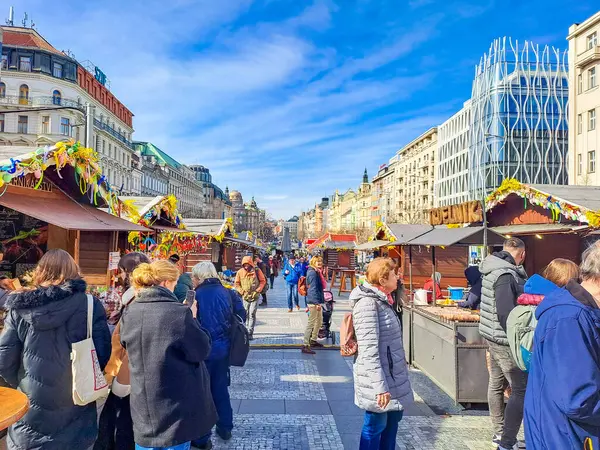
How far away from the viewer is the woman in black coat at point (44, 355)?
294 centimetres

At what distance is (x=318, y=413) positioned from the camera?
5.40 meters

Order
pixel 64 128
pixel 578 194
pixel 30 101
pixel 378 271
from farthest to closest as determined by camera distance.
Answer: pixel 64 128, pixel 30 101, pixel 578 194, pixel 378 271

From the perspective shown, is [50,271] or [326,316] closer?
[50,271]

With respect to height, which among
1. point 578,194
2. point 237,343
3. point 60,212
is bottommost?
point 237,343

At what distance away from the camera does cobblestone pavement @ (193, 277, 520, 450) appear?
459 centimetres

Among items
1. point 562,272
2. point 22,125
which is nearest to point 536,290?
point 562,272

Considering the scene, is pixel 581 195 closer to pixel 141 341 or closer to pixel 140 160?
pixel 141 341

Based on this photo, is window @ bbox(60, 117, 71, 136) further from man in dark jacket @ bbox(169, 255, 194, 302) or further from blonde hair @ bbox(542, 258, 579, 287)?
blonde hair @ bbox(542, 258, 579, 287)

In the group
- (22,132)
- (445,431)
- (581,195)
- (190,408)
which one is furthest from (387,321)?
(22,132)

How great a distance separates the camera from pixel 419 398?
6.04 metres

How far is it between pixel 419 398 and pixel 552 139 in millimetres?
61318

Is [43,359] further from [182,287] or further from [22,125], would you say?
[22,125]

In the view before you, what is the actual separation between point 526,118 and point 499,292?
6077cm

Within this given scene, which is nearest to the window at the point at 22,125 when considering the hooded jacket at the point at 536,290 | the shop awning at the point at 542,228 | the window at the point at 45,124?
the window at the point at 45,124
